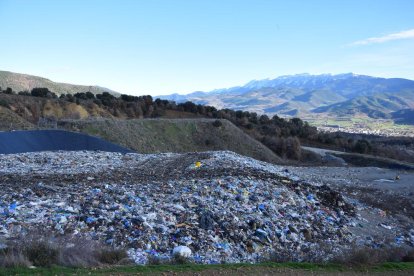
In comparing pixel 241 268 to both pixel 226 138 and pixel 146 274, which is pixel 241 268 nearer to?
pixel 146 274

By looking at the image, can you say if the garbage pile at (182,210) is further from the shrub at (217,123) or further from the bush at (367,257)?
the shrub at (217,123)

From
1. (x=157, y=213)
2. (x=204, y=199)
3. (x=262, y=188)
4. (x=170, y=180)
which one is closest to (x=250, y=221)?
(x=204, y=199)

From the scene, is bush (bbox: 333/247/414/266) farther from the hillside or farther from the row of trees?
the row of trees

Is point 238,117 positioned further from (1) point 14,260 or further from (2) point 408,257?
(1) point 14,260

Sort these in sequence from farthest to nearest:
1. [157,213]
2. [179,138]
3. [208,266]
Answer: [179,138] → [157,213] → [208,266]

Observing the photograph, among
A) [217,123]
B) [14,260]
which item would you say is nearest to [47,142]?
[217,123]

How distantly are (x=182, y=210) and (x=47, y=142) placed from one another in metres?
14.1

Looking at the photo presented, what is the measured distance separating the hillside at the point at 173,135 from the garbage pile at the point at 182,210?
12671mm

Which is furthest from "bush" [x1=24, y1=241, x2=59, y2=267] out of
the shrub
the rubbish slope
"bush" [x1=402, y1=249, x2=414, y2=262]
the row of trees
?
the row of trees

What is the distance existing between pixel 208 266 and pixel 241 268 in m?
0.54

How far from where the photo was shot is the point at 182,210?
33.7 ft

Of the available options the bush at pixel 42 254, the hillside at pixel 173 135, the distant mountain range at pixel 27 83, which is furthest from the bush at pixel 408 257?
the distant mountain range at pixel 27 83

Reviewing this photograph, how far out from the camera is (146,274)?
6246 mm

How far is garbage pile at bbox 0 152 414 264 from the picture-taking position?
848 centimetres
